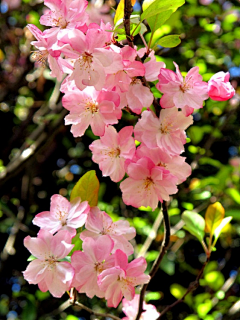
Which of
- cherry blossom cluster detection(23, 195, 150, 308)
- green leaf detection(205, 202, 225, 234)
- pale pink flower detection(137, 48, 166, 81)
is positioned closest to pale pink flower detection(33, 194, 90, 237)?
cherry blossom cluster detection(23, 195, 150, 308)

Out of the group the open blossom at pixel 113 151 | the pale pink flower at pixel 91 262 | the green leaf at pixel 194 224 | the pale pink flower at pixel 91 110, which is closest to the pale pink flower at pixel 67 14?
the pale pink flower at pixel 91 110

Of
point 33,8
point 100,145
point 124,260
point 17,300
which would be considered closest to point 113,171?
point 100,145

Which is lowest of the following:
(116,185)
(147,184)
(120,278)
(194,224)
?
(116,185)

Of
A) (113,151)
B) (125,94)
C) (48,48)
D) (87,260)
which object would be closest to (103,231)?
(87,260)

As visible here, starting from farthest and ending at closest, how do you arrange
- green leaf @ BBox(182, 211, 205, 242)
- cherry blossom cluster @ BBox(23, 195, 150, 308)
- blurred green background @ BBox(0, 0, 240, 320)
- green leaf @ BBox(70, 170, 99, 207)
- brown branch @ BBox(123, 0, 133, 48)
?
1. blurred green background @ BBox(0, 0, 240, 320)
2. green leaf @ BBox(182, 211, 205, 242)
3. green leaf @ BBox(70, 170, 99, 207)
4. cherry blossom cluster @ BBox(23, 195, 150, 308)
5. brown branch @ BBox(123, 0, 133, 48)

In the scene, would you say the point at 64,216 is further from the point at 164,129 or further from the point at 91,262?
the point at 164,129

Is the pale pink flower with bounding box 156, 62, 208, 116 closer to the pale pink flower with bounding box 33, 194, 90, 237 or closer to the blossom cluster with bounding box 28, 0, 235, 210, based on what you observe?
the blossom cluster with bounding box 28, 0, 235, 210

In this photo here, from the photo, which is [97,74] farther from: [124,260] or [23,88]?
[23,88]

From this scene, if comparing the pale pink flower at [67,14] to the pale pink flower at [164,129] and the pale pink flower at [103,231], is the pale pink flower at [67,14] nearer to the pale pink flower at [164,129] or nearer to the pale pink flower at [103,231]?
the pale pink flower at [164,129]
